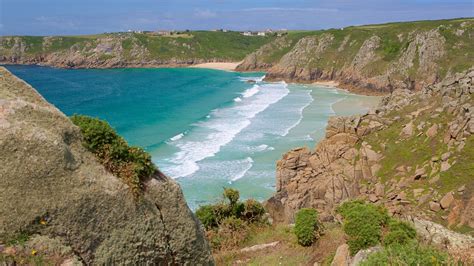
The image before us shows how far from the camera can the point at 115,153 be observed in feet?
31.7

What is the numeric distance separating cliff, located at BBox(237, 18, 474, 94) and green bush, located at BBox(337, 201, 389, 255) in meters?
79.1

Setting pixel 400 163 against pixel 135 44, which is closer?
pixel 400 163

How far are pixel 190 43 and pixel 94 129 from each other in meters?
195

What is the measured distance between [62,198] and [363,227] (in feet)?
31.1

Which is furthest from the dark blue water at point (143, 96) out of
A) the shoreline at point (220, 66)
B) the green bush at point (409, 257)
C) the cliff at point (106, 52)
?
the green bush at point (409, 257)

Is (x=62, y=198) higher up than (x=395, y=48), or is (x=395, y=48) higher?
(x=62, y=198)

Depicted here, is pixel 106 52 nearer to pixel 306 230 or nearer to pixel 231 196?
pixel 231 196

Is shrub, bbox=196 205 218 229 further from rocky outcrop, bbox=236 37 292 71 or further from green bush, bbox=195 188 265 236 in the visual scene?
rocky outcrop, bbox=236 37 292 71

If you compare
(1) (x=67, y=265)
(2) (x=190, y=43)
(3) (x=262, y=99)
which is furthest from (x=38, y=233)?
(2) (x=190, y=43)

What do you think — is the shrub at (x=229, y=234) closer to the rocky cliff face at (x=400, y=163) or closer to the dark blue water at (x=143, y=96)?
the rocky cliff face at (x=400, y=163)

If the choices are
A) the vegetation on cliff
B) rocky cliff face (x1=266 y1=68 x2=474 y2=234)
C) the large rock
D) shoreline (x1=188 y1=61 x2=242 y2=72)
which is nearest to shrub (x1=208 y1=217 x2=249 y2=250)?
the vegetation on cliff

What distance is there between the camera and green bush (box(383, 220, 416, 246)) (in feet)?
44.0

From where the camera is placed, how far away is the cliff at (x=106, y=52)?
182m

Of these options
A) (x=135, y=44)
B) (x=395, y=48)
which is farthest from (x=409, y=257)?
(x=135, y=44)
